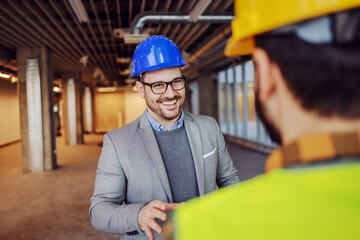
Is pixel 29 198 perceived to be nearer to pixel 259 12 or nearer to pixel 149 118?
pixel 149 118

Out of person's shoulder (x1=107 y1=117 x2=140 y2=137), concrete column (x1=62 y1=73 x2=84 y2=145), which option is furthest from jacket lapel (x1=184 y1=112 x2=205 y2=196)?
concrete column (x1=62 y1=73 x2=84 y2=145)

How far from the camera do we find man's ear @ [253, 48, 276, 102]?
1.82ft

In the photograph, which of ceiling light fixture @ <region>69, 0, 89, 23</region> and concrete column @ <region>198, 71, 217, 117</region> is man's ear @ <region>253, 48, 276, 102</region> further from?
concrete column @ <region>198, 71, 217, 117</region>

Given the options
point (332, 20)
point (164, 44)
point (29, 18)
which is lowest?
point (332, 20)

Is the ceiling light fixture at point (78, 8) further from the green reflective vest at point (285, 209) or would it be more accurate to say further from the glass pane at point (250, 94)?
the glass pane at point (250, 94)

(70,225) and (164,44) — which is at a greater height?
(164,44)

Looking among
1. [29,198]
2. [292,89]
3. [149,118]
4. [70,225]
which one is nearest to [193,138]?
[149,118]

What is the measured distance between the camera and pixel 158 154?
1493 mm

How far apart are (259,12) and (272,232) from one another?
1.29 feet

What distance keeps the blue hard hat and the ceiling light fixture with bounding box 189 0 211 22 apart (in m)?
2.87

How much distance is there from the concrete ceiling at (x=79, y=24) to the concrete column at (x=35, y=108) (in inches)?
16.2

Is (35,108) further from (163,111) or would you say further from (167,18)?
(163,111)

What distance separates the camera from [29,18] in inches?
211

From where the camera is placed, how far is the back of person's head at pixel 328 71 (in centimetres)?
47
